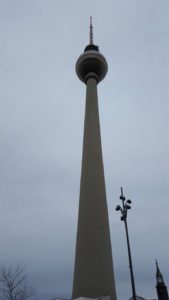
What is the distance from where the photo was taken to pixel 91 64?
143 ft

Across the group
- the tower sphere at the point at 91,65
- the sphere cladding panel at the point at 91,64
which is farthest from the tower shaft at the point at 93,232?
the sphere cladding panel at the point at 91,64

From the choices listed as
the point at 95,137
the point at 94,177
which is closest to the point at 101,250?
the point at 94,177

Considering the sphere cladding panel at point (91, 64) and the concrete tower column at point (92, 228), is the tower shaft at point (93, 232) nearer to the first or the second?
the concrete tower column at point (92, 228)

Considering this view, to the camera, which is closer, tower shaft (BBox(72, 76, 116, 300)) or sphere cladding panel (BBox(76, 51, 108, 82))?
tower shaft (BBox(72, 76, 116, 300))

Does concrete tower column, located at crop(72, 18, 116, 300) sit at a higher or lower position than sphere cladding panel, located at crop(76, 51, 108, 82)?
lower

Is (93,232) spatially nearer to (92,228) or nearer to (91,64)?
(92,228)

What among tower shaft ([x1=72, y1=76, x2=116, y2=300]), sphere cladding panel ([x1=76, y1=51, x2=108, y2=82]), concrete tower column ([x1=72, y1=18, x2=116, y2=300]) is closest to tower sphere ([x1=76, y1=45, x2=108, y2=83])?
sphere cladding panel ([x1=76, y1=51, x2=108, y2=82])

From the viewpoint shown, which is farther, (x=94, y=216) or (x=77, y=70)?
(x=77, y=70)

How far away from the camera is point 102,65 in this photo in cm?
4375

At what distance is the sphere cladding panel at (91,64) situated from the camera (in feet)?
142

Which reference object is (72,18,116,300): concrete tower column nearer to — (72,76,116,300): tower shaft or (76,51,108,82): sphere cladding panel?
(72,76,116,300): tower shaft

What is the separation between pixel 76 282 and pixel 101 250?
3307 millimetres

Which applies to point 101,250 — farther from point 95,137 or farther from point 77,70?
point 77,70

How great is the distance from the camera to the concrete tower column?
25328 millimetres
